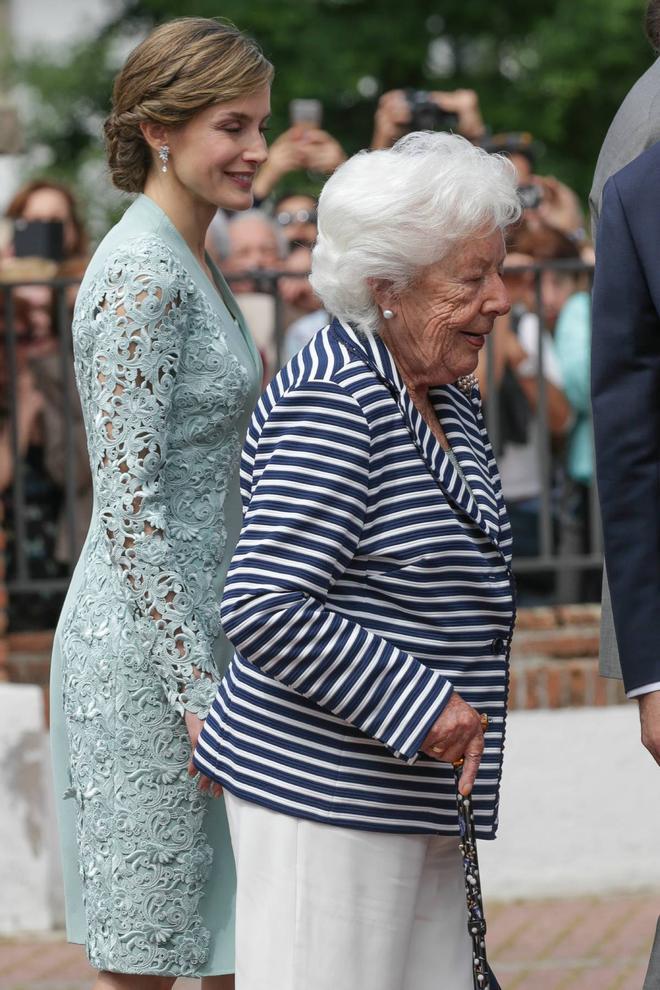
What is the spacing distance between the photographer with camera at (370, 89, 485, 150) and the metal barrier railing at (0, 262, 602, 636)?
3.91ft

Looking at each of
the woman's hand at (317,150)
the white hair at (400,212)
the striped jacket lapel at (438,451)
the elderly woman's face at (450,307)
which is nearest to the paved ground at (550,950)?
the striped jacket lapel at (438,451)

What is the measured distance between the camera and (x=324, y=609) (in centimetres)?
246

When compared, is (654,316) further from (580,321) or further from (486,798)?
(580,321)

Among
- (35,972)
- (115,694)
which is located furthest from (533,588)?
(115,694)

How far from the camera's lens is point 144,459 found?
287 cm

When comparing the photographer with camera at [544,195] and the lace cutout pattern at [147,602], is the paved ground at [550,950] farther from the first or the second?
the photographer with camera at [544,195]

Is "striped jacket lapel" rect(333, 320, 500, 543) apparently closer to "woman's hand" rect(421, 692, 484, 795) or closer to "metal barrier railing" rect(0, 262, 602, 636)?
"woman's hand" rect(421, 692, 484, 795)

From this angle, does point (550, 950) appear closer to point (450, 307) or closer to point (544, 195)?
point (450, 307)

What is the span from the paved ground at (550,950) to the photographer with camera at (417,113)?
9.42ft

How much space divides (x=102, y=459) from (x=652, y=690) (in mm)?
994

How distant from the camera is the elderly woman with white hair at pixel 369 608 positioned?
2.44m

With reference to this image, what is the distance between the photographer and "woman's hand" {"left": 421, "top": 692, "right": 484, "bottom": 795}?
244 centimetres

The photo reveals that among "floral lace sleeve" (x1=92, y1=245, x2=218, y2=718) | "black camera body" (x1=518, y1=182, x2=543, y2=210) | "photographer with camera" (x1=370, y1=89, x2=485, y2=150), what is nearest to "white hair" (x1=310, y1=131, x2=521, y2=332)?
"floral lace sleeve" (x1=92, y1=245, x2=218, y2=718)

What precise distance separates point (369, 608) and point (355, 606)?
0.02 m
